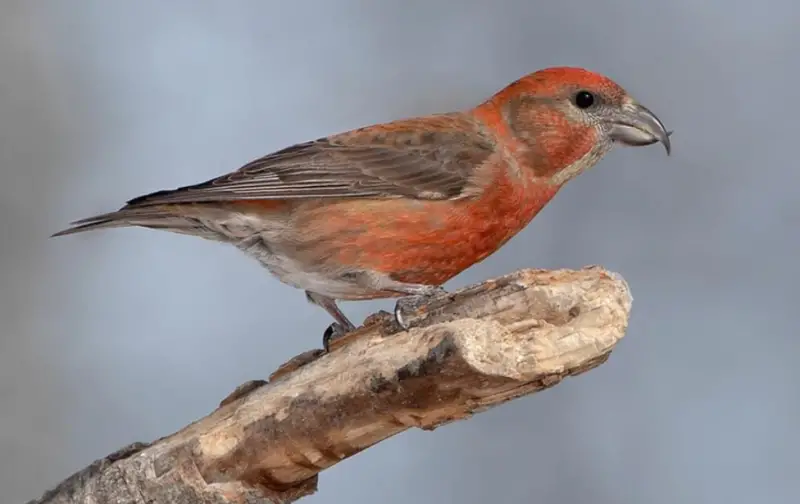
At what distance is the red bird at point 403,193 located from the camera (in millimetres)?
2986

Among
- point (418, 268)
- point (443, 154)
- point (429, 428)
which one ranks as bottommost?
point (429, 428)

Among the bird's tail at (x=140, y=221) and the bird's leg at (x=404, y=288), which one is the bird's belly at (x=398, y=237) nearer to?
the bird's leg at (x=404, y=288)

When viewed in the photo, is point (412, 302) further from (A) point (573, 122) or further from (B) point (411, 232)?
(A) point (573, 122)

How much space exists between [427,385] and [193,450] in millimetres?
587

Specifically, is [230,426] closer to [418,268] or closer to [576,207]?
[418,268]

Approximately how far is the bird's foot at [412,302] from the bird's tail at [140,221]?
0.65 metres

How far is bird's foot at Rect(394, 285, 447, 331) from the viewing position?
2463mm

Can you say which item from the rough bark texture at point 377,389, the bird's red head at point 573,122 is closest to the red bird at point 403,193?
the bird's red head at point 573,122

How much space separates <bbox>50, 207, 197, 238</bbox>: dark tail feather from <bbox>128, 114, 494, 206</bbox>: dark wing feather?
0.12 feet

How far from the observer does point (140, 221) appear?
296 centimetres

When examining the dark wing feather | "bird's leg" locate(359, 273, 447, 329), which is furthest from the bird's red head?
"bird's leg" locate(359, 273, 447, 329)

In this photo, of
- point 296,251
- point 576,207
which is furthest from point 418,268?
point 576,207

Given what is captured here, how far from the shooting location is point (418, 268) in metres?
2.99

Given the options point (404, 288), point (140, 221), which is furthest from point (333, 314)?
point (140, 221)
